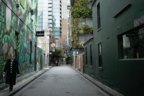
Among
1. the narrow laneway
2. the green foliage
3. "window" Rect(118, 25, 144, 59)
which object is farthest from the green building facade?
the green foliage

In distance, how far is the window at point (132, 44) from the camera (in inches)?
500

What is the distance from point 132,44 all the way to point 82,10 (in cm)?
4626

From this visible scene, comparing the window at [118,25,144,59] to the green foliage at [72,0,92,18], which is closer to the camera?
the window at [118,25,144,59]

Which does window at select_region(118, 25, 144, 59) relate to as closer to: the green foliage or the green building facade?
the green building facade

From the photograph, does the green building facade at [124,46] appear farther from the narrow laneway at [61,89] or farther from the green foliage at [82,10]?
the green foliage at [82,10]

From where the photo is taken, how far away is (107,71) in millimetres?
20359

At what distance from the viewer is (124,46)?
15641mm

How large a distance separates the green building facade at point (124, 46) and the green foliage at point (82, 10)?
37.5m

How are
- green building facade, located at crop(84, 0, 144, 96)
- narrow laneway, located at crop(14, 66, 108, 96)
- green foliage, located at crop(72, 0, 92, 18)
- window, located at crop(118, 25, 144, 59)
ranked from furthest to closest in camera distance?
1. green foliage, located at crop(72, 0, 92, 18)
2. narrow laneway, located at crop(14, 66, 108, 96)
3. window, located at crop(118, 25, 144, 59)
4. green building facade, located at crop(84, 0, 144, 96)

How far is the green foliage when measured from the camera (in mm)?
58781

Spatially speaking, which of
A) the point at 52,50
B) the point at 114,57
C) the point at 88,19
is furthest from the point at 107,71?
the point at 52,50

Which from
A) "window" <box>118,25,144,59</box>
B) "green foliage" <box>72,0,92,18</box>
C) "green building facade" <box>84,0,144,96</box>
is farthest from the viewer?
"green foliage" <box>72,0,92,18</box>

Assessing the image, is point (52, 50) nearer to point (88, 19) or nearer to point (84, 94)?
point (88, 19)

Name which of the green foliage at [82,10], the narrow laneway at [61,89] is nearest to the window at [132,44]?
the narrow laneway at [61,89]
